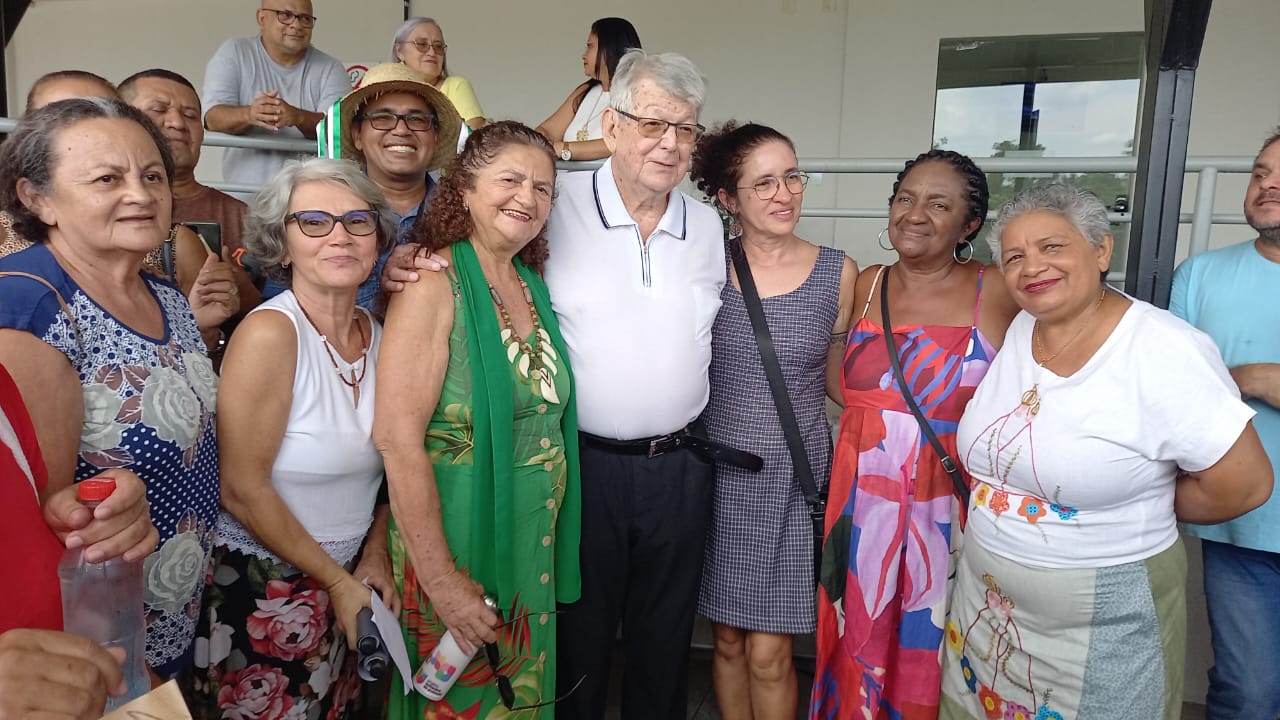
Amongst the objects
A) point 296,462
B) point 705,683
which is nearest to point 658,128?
point 296,462

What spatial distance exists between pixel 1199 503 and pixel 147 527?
6.95 feet

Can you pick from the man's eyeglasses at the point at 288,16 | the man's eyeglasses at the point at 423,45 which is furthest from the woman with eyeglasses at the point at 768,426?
the man's eyeglasses at the point at 288,16

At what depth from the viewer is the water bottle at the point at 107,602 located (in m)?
1.03

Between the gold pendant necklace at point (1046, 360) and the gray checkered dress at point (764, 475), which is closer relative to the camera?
the gold pendant necklace at point (1046, 360)

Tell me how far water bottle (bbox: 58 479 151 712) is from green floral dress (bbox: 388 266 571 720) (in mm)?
725

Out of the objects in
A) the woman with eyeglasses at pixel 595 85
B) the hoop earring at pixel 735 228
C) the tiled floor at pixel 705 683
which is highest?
the woman with eyeglasses at pixel 595 85

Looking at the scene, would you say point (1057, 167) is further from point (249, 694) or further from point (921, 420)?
point (249, 694)

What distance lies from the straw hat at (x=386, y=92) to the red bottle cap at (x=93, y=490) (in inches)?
60.0

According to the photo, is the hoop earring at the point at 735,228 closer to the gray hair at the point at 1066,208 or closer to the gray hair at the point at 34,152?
the gray hair at the point at 1066,208

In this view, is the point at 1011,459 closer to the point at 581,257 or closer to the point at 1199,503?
the point at 1199,503

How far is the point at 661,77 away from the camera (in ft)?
6.90

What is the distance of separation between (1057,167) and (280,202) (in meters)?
2.52

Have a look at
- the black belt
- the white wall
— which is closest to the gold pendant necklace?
the black belt

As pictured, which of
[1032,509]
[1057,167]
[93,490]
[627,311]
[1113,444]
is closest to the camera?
[93,490]
